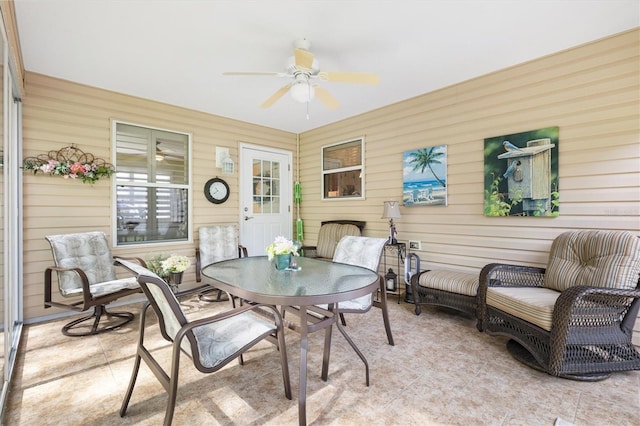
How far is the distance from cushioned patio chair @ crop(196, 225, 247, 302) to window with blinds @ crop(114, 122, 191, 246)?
35 cm

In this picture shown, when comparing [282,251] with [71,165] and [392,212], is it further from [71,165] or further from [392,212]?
[71,165]

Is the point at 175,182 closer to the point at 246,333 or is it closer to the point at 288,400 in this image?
the point at 246,333

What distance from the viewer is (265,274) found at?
233 cm

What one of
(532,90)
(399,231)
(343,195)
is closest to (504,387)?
(399,231)

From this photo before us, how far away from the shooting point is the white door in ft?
16.7

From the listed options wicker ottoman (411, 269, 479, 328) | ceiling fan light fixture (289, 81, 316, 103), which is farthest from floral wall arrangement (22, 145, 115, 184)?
wicker ottoman (411, 269, 479, 328)

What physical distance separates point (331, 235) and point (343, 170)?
115 centimetres

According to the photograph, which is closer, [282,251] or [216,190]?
[282,251]

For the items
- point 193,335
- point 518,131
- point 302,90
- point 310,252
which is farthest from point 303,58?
point 310,252

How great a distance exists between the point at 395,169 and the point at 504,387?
116 inches

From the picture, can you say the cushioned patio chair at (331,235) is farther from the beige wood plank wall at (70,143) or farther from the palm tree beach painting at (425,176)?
the beige wood plank wall at (70,143)

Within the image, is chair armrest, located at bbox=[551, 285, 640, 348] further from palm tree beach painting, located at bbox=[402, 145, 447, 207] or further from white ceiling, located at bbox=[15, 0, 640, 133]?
white ceiling, located at bbox=[15, 0, 640, 133]

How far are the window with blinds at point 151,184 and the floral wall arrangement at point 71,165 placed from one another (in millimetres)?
217

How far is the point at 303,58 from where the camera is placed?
92.7 inches
